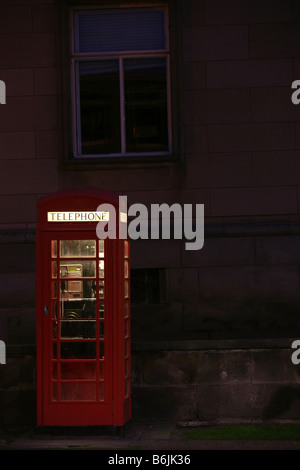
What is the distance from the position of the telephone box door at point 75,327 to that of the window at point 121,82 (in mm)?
4358

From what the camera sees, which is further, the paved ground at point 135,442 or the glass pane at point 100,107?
the glass pane at point 100,107

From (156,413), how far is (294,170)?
4.93 metres

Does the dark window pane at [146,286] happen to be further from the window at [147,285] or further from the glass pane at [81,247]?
the glass pane at [81,247]

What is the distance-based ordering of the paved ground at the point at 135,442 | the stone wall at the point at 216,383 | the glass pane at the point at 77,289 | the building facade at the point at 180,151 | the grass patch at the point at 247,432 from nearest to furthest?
the paved ground at the point at 135,442 → the grass patch at the point at 247,432 → the glass pane at the point at 77,289 → the stone wall at the point at 216,383 → the building facade at the point at 180,151

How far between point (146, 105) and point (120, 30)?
122cm

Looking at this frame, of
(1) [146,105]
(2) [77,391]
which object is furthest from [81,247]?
(1) [146,105]

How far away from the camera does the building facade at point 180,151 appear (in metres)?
13.4

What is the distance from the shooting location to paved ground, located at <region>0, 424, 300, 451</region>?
355 inches

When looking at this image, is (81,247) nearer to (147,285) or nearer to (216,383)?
(216,383)

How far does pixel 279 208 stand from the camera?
1341 cm

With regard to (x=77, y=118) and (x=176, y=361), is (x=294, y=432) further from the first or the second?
(x=77, y=118)

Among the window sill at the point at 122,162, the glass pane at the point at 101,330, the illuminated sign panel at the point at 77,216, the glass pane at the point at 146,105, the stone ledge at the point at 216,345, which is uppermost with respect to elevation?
the glass pane at the point at 146,105

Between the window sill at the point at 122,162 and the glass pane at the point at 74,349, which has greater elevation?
the window sill at the point at 122,162

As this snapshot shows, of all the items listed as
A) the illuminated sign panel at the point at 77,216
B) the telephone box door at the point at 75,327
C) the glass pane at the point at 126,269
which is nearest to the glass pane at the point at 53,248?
the telephone box door at the point at 75,327
